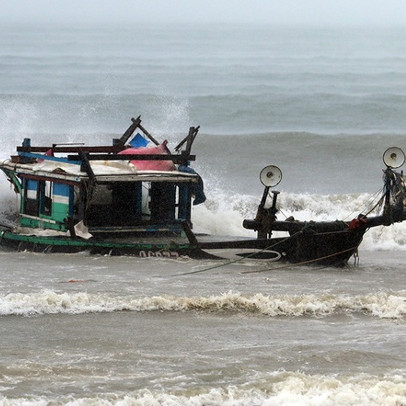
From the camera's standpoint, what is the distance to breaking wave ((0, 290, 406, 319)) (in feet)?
44.8

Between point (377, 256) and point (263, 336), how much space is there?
7.27 metres

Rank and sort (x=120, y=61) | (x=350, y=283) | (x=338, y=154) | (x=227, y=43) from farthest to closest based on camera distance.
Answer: (x=227, y=43), (x=120, y=61), (x=338, y=154), (x=350, y=283)

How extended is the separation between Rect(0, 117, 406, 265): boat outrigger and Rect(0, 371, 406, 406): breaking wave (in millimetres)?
5980

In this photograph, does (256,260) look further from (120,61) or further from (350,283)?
(120,61)

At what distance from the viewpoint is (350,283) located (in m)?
15.9

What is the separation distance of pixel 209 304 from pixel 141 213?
452cm

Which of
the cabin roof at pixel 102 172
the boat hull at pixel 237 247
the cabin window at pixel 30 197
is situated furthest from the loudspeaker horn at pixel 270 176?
the cabin window at pixel 30 197

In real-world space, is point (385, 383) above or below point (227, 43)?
below

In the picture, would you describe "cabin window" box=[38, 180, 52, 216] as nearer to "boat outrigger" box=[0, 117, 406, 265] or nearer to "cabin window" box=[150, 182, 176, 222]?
"boat outrigger" box=[0, 117, 406, 265]

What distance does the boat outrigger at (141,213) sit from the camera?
16797 millimetres

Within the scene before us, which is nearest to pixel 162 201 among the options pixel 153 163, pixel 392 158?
pixel 153 163

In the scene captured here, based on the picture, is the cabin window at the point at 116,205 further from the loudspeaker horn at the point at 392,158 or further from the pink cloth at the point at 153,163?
the loudspeaker horn at the point at 392,158

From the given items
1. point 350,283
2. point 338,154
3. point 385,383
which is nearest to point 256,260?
point 350,283

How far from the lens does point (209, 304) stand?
1404 centimetres
